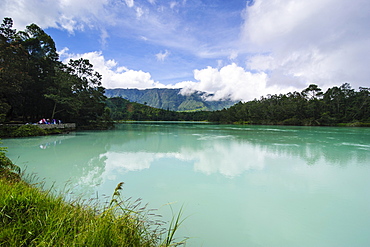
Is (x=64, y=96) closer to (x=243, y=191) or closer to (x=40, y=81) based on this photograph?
(x=40, y=81)

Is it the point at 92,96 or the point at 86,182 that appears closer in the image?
the point at 86,182

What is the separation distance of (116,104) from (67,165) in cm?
12365

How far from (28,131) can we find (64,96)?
8313mm

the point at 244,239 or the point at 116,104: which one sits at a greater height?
the point at 116,104

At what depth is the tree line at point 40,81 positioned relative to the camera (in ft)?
56.6

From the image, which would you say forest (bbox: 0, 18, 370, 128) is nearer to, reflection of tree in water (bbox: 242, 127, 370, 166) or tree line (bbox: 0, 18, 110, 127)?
tree line (bbox: 0, 18, 110, 127)

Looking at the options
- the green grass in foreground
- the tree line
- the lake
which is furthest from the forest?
the green grass in foreground

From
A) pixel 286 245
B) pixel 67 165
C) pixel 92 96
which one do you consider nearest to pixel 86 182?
pixel 67 165

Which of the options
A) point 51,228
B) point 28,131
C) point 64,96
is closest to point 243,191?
point 51,228

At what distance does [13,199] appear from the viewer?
249cm

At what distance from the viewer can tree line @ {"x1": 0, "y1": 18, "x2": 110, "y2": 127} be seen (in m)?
17.3

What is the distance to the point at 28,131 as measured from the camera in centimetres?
1748

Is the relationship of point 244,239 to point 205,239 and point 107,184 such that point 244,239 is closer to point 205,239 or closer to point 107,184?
point 205,239

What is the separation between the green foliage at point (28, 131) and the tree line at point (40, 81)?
2.83 metres
